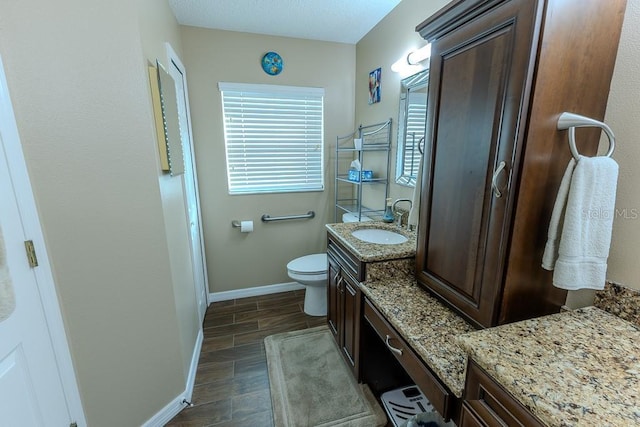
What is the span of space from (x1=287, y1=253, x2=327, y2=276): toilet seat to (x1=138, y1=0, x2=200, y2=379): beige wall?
82 centimetres

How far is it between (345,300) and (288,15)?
2.19m

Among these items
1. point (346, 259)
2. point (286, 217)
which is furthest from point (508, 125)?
point (286, 217)

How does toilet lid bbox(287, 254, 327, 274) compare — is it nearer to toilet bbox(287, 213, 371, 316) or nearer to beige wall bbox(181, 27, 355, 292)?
toilet bbox(287, 213, 371, 316)

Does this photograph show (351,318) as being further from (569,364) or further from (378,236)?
(569,364)

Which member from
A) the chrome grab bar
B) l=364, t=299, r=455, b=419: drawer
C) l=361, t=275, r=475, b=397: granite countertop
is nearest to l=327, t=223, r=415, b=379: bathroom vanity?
l=361, t=275, r=475, b=397: granite countertop

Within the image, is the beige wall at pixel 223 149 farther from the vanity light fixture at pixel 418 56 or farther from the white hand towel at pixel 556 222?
the white hand towel at pixel 556 222

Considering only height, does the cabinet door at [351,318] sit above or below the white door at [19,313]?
below

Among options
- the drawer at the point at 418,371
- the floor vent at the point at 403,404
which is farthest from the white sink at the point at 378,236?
the floor vent at the point at 403,404

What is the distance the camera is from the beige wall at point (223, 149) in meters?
2.41

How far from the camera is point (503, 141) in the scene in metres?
0.84

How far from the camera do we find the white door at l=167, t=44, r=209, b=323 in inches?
81.7

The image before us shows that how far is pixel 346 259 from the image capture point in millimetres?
1676

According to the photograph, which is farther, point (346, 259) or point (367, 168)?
point (367, 168)

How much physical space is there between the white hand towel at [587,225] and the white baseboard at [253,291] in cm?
252
